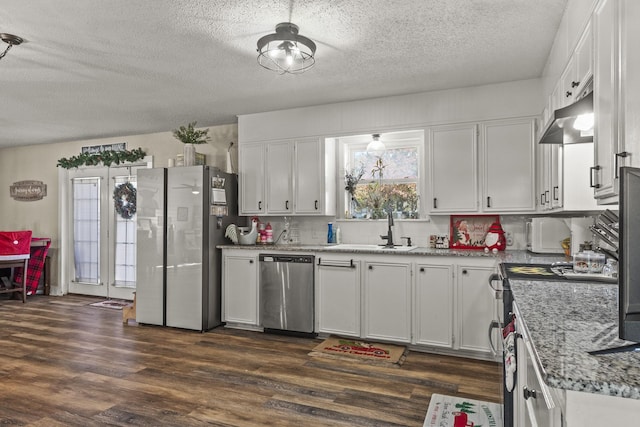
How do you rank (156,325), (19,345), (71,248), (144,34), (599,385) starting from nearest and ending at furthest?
(599,385) < (144,34) < (19,345) < (156,325) < (71,248)

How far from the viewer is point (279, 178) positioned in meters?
4.78

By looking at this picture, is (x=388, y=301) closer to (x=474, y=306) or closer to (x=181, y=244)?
(x=474, y=306)

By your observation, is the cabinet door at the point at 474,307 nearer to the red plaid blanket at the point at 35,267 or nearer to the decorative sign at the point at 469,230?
the decorative sign at the point at 469,230

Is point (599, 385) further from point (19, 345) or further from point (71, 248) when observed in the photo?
point (71, 248)

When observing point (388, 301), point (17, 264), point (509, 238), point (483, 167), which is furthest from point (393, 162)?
point (17, 264)

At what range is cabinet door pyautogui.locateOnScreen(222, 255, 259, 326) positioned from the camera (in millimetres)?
4531

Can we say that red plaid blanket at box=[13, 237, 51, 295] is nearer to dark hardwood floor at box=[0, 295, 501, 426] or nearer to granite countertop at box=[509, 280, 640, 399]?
dark hardwood floor at box=[0, 295, 501, 426]

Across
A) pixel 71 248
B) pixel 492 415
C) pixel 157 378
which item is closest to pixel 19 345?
pixel 157 378

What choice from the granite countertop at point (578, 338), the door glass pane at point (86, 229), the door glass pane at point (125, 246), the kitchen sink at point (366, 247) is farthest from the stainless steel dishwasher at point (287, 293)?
the door glass pane at point (86, 229)

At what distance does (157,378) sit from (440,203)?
2829mm

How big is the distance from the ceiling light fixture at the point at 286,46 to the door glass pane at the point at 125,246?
3936 mm

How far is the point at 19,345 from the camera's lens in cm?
401

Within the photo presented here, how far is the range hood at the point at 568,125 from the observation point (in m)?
1.87

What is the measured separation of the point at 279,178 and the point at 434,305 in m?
2.13
